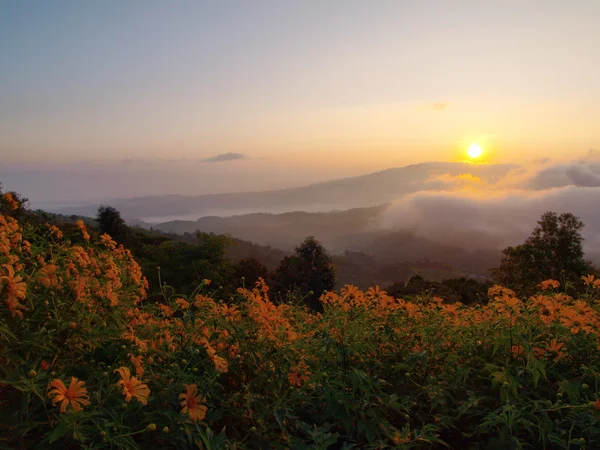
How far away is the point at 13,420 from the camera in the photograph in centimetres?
169

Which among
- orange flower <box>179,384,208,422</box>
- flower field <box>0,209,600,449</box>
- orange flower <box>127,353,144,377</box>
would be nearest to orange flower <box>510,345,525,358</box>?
flower field <box>0,209,600,449</box>

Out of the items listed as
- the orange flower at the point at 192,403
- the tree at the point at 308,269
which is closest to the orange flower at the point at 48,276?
the orange flower at the point at 192,403

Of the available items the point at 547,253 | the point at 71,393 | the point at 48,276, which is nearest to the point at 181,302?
the point at 48,276

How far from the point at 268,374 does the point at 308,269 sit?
19.5 metres

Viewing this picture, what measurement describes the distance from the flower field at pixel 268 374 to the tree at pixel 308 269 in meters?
18.3

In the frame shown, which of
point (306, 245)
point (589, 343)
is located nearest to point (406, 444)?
point (589, 343)

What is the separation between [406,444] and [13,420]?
5.10 feet

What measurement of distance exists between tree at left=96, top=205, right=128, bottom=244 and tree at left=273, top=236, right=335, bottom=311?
795 cm

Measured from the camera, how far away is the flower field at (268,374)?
1818 millimetres

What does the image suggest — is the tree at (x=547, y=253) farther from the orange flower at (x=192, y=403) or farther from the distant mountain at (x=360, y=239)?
the distant mountain at (x=360, y=239)

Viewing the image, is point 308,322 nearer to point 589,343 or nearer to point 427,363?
point 427,363

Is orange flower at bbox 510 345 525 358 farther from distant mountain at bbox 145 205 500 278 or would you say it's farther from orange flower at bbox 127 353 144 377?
distant mountain at bbox 145 205 500 278

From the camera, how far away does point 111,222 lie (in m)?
23.3

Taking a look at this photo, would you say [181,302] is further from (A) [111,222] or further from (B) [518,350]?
(A) [111,222]
